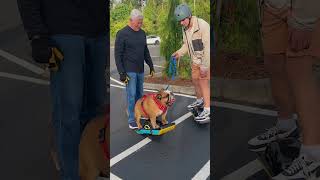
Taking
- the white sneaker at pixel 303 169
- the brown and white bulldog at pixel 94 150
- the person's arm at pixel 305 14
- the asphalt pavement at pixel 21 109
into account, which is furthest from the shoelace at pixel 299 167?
the asphalt pavement at pixel 21 109

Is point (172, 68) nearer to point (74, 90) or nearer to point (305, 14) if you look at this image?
point (74, 90)

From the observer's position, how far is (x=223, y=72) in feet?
6.32

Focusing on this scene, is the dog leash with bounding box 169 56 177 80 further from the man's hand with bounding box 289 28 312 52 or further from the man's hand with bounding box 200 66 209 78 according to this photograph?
the man's hand with bounding box 289 28 312 52

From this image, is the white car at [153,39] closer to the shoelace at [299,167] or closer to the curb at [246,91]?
the curb at [246,91]

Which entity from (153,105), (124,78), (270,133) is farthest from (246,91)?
(124,78)

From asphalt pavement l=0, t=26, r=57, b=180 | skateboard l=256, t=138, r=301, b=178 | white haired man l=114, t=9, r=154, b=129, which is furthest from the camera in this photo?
skateboard l=256, t=138, r=301, b=178

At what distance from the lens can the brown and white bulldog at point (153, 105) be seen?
184 cm

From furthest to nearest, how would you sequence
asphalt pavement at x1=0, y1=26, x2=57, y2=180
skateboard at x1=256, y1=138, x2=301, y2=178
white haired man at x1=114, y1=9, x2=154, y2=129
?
skateboard at x1=256, y1=138, x2=301, y2=178
asphalt pavement at x1=0, y1=26, x2=57, y2=180
white haired man at x1=114, y1=9, x2=154, y2=129

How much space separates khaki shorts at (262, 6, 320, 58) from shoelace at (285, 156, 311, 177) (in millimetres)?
463

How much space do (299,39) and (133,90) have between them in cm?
73

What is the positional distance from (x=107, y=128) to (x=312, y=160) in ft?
2.95

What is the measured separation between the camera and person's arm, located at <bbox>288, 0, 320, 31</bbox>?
1858 millimetres

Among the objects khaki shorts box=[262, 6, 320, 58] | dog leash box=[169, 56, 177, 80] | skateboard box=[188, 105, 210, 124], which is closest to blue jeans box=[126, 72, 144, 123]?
dog leash box=[169, 56, 177, 80]

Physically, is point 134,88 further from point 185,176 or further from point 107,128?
point 185,176
